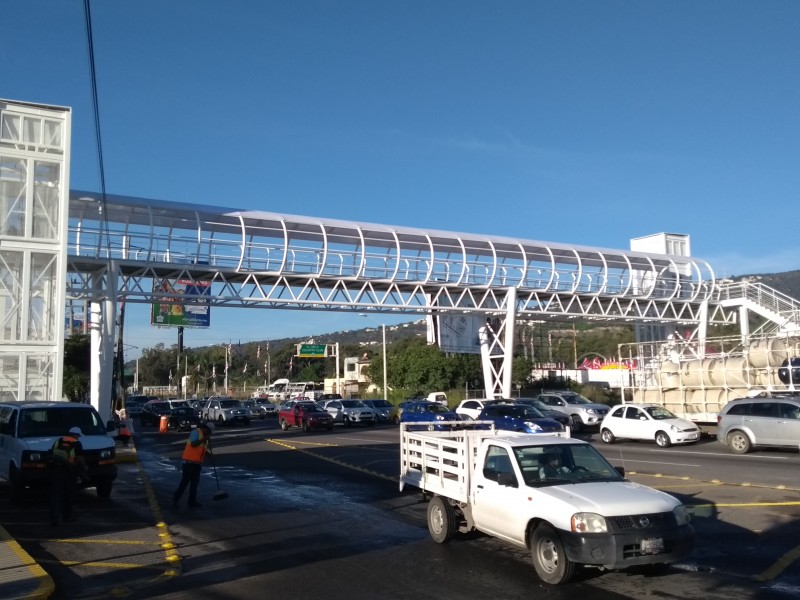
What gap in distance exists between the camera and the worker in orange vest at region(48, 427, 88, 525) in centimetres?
1277

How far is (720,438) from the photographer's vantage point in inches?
925

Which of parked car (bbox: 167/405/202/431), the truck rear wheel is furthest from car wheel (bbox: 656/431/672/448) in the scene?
parked car (bbox: 167/405/202/431)

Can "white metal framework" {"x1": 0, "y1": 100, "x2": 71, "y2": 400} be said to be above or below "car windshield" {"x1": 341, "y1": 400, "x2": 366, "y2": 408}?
above

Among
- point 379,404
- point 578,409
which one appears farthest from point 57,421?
point 379,404

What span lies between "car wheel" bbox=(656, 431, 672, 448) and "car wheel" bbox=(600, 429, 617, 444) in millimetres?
2033

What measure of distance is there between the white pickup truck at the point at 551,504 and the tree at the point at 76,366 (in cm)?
5852

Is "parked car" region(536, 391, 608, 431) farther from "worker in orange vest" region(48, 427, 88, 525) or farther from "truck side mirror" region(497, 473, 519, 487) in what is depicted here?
"truck side mirror" region(497, 473, 519, 487)

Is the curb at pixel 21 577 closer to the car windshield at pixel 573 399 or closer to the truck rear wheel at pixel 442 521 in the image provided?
the truck rear wheel at pixel 442 521

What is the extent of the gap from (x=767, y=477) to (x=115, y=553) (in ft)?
44.0

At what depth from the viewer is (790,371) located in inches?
1088

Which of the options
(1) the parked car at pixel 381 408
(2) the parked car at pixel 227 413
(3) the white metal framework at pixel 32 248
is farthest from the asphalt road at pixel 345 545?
(2) the parked car at pixel 227 413

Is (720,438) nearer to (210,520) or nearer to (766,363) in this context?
(766,363)

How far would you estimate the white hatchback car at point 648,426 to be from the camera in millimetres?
26281

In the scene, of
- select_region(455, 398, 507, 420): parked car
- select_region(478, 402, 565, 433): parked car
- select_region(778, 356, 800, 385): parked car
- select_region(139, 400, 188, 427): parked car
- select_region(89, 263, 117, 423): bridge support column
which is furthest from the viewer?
select_region(139, 400, 188, 427): parked car
